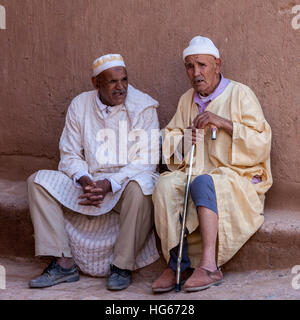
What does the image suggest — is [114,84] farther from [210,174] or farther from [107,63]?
[210,174]

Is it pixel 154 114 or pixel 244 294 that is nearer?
pixel 244 294

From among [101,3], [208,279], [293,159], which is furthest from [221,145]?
[101,3]

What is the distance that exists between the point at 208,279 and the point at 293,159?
1447 millimetres

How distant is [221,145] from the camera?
5.28 meters

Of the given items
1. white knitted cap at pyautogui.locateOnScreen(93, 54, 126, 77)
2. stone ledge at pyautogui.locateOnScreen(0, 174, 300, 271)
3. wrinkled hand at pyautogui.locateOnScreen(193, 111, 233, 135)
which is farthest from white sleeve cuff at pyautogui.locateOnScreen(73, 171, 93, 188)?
wrinkled hand at pyautogui.locateOnScreen(193, 111, 233, 135)

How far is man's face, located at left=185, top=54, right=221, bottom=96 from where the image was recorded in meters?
A: 5.30

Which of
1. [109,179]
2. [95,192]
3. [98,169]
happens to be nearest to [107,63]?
[98,169]

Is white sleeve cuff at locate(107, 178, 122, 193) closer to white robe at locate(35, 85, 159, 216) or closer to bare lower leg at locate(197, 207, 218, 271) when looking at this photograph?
white robe at locate(35, 85, 159, 216)

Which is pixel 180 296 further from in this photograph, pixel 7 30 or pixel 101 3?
pixel 7 30

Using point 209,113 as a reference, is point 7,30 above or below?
above

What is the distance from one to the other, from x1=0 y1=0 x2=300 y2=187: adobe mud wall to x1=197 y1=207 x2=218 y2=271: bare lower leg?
1075 millimetres

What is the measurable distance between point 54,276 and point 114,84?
5.42ft

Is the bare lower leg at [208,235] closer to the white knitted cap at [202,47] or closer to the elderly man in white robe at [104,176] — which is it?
the elderly man in white robe at [104,176]

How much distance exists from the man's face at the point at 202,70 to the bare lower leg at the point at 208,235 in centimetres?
108
